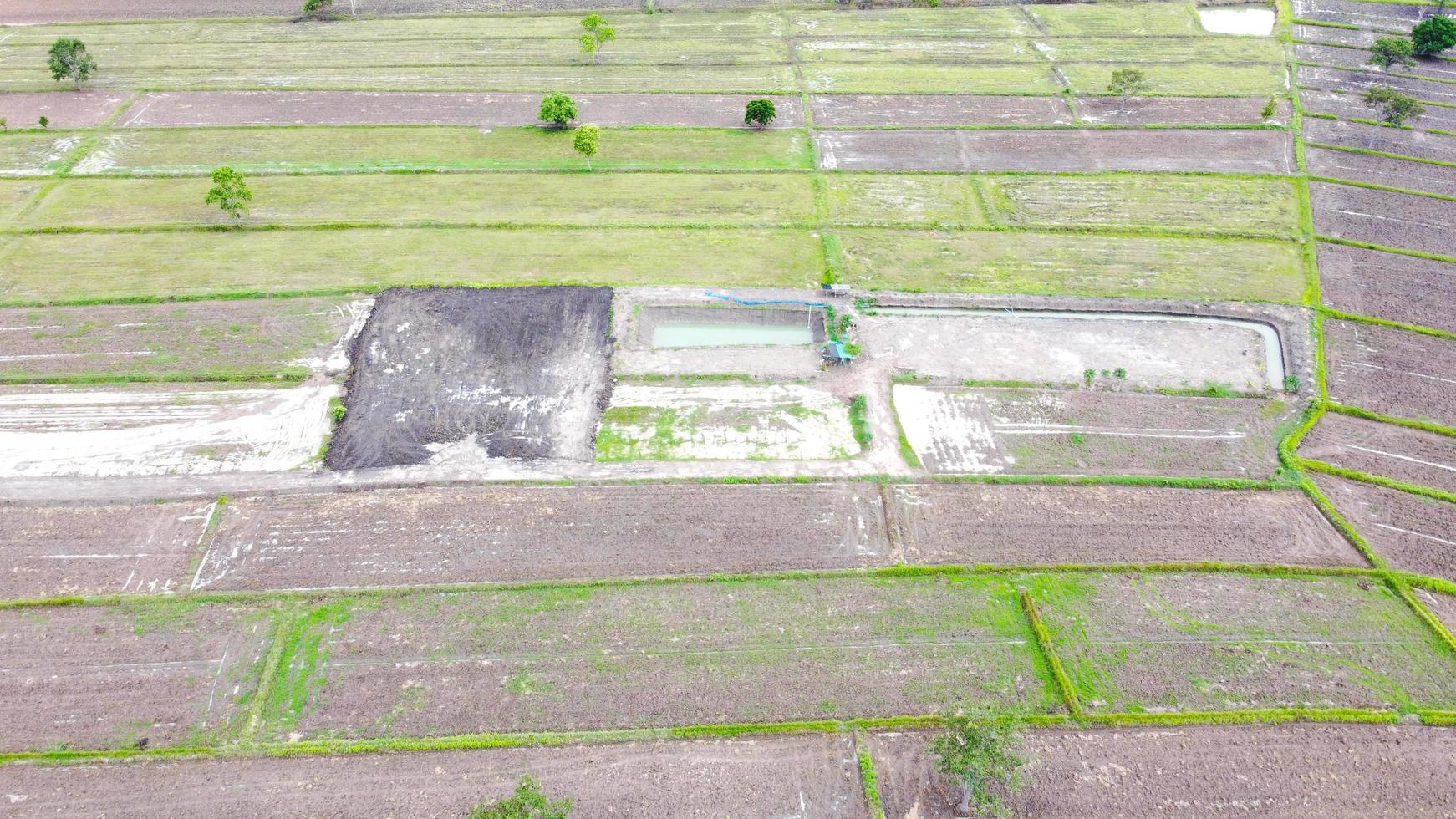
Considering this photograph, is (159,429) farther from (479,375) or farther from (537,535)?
(537,535)

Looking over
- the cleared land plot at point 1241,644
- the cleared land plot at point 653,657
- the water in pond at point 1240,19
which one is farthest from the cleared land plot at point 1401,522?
the water in pond at point 1240,19

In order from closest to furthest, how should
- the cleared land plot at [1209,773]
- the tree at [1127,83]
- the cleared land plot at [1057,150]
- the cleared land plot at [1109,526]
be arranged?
1. the cleared land plot at [1209,773]
2. the cleared land plot at [1109,526]
3. the cleared land plot at [1057,150]
4. the tree at [1127,83]

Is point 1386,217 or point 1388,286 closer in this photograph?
point 1388,286

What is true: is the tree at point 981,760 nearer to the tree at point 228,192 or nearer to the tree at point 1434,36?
the tree at point 228,192

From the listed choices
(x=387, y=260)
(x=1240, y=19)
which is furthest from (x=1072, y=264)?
(x=1240, y=19)

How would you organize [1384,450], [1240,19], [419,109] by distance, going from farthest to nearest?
[1240,19], [419,109], [1384,450]

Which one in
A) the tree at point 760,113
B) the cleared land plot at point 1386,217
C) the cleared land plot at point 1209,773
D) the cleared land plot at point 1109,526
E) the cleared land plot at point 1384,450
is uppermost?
the tree at point 760,113
